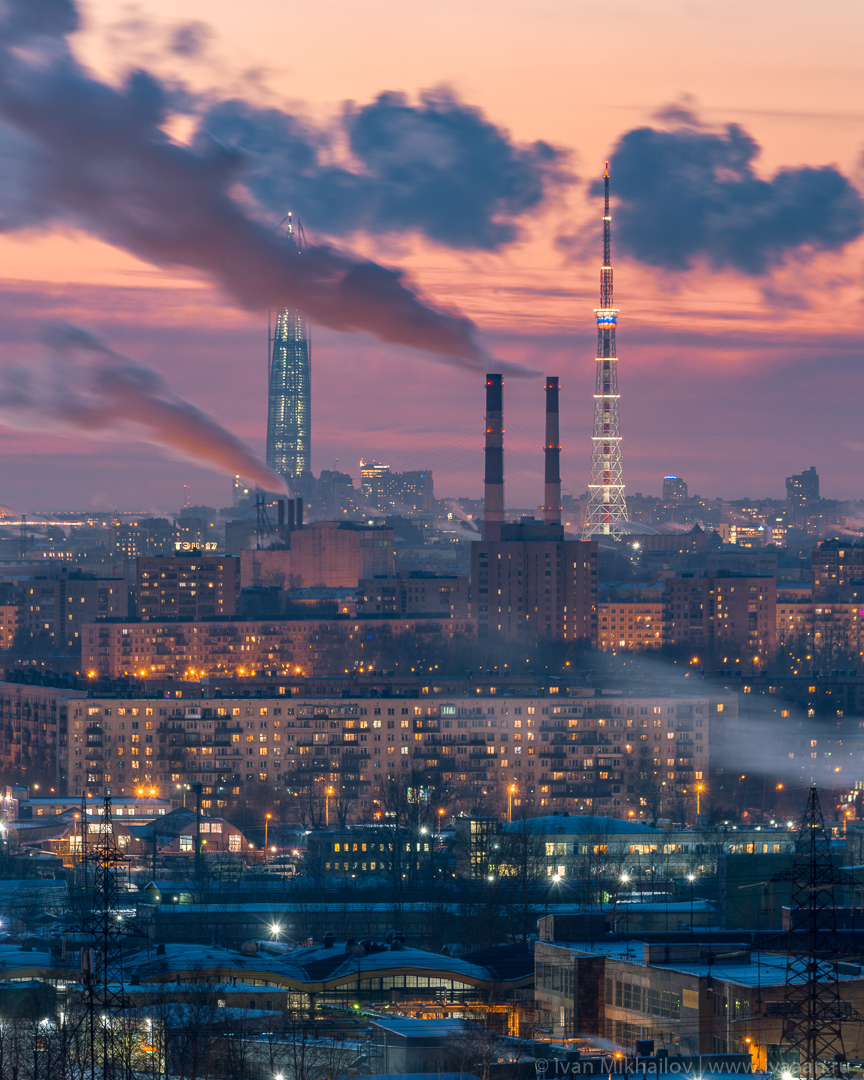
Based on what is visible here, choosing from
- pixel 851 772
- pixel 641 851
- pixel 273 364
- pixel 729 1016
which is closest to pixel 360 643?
pixel 851 772

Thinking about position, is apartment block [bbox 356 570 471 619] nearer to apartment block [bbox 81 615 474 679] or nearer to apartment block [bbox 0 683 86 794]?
apartment block [bbox 81 615 474 679]

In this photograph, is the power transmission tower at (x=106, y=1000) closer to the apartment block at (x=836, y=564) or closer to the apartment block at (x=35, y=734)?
the apartment block at (x=35, y=734)

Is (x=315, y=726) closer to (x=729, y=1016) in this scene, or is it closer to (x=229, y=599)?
(x=729, y=1016)

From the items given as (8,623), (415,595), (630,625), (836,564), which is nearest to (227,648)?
(630,625)

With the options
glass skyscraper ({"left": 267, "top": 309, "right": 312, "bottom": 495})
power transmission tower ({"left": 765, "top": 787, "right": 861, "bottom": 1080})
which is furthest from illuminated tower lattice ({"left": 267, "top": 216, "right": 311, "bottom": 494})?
power transmission tower ({"left": 765, "top": 787, "right": 861, "bottom": 1080})

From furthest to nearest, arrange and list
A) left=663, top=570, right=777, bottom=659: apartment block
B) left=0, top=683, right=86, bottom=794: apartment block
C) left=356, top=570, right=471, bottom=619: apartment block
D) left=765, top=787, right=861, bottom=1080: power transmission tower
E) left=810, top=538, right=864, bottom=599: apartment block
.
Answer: left=810, top=538, right=864, bottom=599: apartment block < left=356, top=570, right=471, bottom=619: apartment block < left=663, top=570, right=777, bottom=659: apartment block < left=0, top=683, right=86, bottom=794: apartment block < left=765, top=787, right=861, bottom=1080: power transmission tower

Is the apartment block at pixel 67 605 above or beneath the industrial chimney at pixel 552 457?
beneath

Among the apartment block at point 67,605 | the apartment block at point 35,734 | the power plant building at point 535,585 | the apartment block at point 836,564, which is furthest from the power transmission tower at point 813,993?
the apartment block at point 836,564
